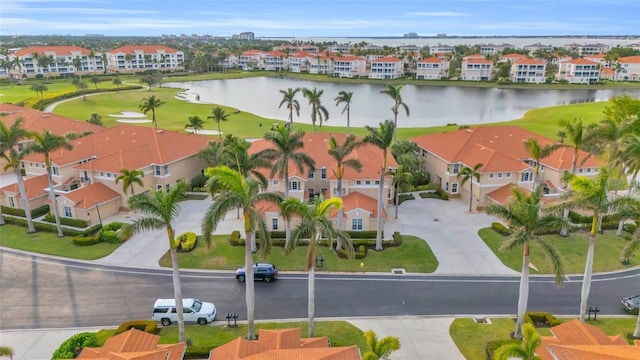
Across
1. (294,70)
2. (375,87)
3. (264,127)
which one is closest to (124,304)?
(264,127)

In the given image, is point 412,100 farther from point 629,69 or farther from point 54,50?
point 54,50

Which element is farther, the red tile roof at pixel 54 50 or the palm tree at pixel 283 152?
the red tile roof at pixel 54 50

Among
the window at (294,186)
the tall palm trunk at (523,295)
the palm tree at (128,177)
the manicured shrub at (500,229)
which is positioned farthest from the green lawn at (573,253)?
the palm tree at (128,177)

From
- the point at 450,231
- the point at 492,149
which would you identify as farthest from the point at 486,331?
the point at 492,149

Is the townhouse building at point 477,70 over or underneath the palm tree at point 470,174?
over

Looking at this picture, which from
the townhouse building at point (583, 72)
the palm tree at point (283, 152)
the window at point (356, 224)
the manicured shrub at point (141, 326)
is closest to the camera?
the manicured shrub at point (141, 326)

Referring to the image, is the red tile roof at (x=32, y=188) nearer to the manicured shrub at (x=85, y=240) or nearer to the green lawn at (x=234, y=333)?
the manicured shrub at (x=85, y=240)
